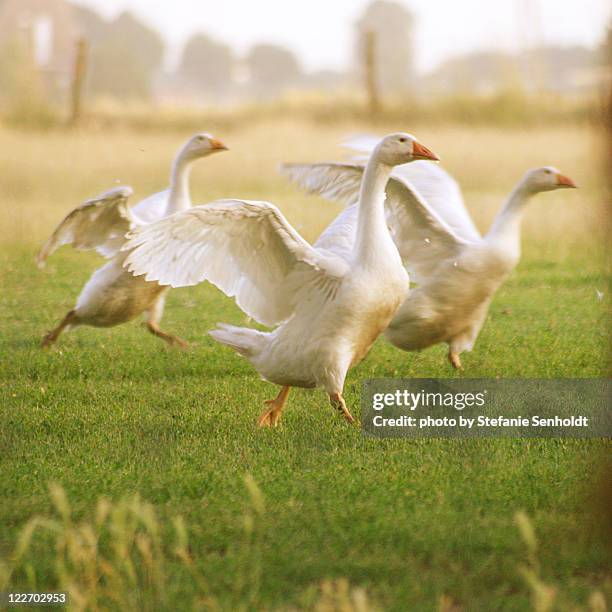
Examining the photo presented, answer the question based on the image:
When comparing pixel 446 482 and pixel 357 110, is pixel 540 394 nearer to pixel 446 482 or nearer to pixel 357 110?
pixel 446 482

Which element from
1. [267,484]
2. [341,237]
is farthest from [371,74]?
[267,484]

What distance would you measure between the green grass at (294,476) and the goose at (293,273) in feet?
1.29

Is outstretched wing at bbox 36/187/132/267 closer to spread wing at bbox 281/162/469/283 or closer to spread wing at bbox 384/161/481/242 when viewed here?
spread wing at bbox 281/162/469/283

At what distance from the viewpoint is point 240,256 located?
5363 mm

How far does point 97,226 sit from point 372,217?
111 inches

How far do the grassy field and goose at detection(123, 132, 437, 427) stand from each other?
15.3 inches

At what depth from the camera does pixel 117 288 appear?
7039 mm

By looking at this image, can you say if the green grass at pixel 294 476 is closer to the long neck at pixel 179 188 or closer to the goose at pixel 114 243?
the goose at pixel 114 243

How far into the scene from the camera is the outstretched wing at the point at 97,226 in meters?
7.02

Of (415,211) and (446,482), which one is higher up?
(415,211)

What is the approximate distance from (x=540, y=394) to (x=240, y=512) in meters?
2.48

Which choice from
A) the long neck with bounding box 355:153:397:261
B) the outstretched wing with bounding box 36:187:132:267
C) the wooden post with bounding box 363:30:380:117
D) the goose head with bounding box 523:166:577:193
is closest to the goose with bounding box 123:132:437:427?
the long neck with bounding box 355:153:397:261

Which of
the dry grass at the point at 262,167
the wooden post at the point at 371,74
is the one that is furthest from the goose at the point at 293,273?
the wooden post at the point at 371,74

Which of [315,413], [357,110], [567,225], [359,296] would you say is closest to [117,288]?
[315,413]
